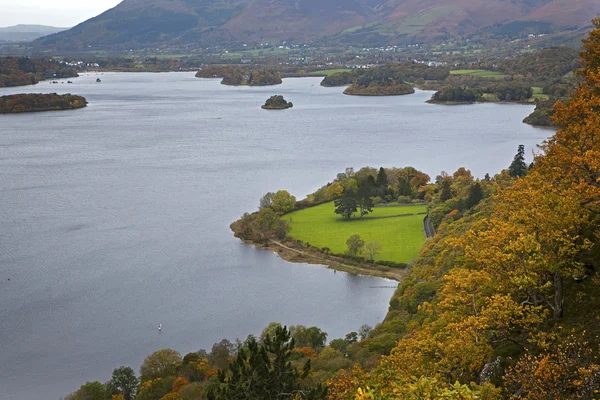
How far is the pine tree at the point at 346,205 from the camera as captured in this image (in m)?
29.8

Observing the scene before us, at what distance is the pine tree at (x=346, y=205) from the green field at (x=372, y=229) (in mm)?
383

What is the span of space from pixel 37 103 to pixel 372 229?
56896 millimetres

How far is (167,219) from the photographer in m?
30.0

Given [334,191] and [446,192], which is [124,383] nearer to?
[446,192]

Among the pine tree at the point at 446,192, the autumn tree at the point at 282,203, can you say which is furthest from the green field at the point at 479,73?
the autumn tree at the point at 282,203

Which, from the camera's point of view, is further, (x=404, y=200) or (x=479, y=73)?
(x=479, y=73)

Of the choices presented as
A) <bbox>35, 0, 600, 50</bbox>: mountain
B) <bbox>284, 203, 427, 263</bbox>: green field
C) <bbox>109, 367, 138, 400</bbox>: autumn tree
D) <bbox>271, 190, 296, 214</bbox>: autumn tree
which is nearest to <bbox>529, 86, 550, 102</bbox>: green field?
<bbox>284, 203, 427, 263</bbox>: green field

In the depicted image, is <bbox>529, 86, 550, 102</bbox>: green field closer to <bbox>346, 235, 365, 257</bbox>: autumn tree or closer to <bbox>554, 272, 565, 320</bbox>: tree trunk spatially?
<bbox>346, 235, 365, 257</bbox>: autumn tree

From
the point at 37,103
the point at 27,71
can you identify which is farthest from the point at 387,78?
the point at 27,71

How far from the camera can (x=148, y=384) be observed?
1387cm

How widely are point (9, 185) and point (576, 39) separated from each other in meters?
119

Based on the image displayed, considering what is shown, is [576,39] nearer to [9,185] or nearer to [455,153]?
[455,153]

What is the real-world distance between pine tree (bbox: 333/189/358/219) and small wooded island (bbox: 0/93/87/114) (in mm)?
52803

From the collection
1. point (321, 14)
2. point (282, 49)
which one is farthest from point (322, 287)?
point (321, 14)
